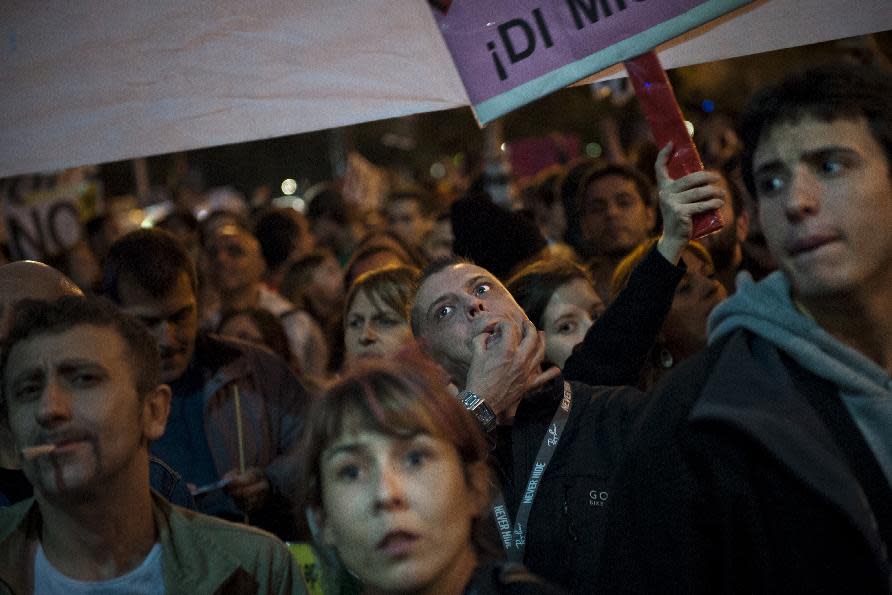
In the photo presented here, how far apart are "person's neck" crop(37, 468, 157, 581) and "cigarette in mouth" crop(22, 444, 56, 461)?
0.51ft

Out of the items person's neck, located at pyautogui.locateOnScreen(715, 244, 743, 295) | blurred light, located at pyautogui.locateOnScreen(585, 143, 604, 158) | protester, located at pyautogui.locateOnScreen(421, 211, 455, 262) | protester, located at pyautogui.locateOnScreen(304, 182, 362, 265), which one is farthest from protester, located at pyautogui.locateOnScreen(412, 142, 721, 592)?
blurred light, located at pyautogui.locateOnScreen(585, 143, 604, 158)

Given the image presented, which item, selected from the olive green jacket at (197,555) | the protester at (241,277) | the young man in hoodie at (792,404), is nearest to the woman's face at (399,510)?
the young man in hoodie at (792,404)

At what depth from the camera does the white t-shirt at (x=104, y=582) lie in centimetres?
298

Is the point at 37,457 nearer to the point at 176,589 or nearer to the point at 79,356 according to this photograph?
the point at 79,356

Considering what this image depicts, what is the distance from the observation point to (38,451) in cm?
291

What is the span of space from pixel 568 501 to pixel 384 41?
4.84 ft

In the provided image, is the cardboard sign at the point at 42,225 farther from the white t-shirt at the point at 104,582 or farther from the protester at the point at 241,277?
the white t-shirt at the point at 104,582

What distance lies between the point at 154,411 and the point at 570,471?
3.98 feet

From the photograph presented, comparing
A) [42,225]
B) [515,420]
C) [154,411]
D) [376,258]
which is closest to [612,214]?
[376,258]

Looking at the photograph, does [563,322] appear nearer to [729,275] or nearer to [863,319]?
[729,275]

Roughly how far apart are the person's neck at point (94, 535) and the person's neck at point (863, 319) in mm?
1860

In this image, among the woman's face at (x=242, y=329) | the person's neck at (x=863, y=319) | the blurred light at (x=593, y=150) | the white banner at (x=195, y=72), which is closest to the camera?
the person's neck at (x=863, y=319)

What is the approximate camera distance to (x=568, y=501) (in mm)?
3262

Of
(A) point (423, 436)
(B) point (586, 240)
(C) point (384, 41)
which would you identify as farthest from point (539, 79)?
(B) point (586, 240)
